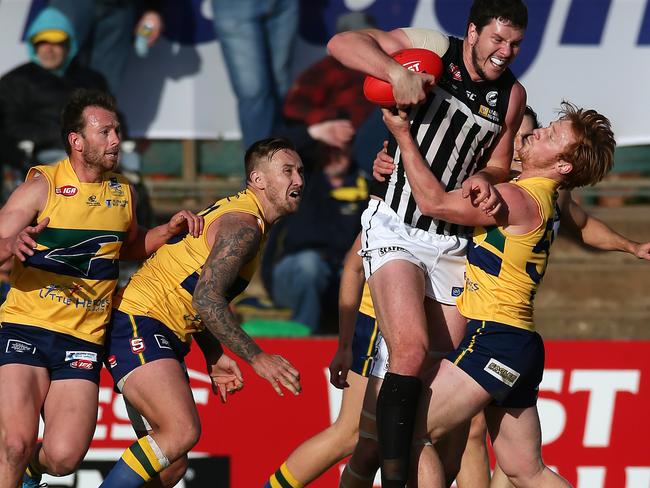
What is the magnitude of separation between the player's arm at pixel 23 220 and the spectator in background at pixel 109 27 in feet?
12.0

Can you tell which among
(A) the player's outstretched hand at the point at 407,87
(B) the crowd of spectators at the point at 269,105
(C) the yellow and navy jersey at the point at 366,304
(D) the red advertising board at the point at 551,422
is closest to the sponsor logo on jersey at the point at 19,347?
(D) the red advertising board at the point at 551,422

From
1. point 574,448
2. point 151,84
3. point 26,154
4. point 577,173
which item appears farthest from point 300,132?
point 577,173

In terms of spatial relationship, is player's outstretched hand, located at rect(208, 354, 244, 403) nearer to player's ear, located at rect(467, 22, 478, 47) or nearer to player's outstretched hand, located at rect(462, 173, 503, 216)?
player's outstretched hand, located at rect(462, 173, 503, 216)

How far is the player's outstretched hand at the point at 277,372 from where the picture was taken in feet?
15.7

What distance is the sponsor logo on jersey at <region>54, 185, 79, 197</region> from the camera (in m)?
5.43

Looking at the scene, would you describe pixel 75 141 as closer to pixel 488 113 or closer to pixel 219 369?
pixel 219 369

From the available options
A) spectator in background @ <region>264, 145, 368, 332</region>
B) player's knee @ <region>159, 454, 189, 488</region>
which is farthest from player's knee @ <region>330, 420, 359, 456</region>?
spectator in background @ <region>264, 145, 368, 332</region>

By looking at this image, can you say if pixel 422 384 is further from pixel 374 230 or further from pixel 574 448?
pixel 574 448

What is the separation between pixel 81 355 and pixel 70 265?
437 millimetres

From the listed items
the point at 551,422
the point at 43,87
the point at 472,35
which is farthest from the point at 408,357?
the point at 43,87

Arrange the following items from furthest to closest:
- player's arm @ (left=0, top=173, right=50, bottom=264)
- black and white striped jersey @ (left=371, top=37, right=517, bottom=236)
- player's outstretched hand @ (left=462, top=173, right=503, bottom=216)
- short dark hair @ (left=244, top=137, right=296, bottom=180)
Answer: short dark hair @ (left=244, top=137, right=296, bottom=180)
black and white striped jersey @ (left=371, top=37, right=517, bottom=236)
player's arm @ (left=0, top=173, right=50, bottom=264)
player's outstretched hand @ (left=462, top=173, right=503, bottom=216)

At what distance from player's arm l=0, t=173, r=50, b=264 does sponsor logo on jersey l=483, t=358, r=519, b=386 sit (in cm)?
205

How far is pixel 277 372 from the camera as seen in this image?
15.8 ft

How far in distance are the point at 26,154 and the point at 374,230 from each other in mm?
4310
